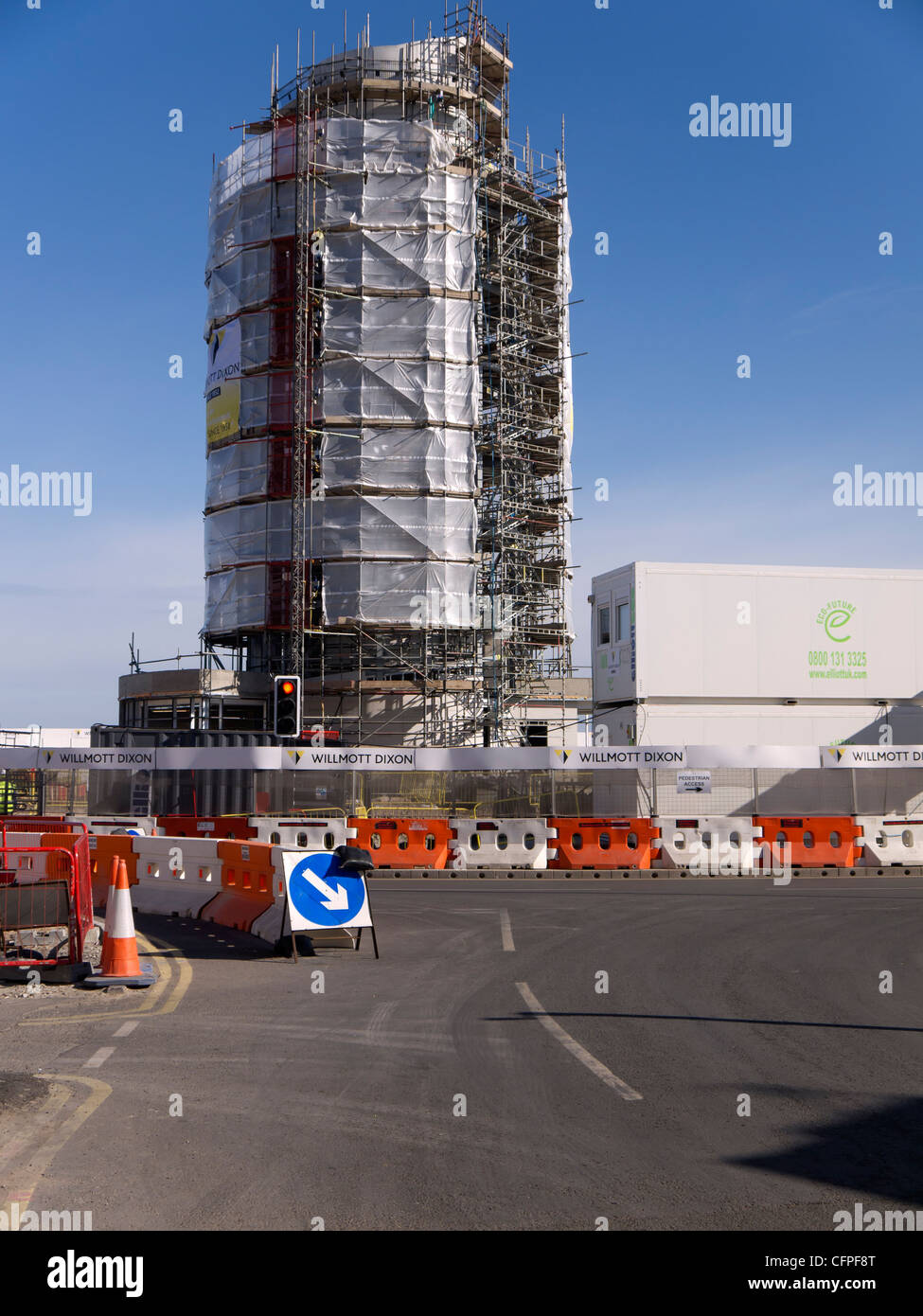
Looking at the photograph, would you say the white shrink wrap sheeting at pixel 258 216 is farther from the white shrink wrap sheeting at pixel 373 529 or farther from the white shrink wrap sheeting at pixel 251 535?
the white shrink wrap sheeting at pixel 373 529

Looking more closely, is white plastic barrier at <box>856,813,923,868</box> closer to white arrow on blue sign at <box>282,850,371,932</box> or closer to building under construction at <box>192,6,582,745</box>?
white arrow on blue sign at <box>282,850,371,932</box>

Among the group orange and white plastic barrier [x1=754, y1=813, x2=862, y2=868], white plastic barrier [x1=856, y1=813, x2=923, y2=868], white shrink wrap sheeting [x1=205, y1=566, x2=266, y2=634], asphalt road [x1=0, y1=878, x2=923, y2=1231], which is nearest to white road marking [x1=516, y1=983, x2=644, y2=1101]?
asphalt road [x1=0, y1=878, x2=923, y2=1231]

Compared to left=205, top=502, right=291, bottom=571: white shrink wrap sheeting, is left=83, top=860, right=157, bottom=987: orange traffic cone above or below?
below

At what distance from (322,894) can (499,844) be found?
11.5 metres

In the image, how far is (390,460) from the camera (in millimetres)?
44562

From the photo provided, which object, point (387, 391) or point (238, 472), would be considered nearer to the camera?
point (387, 391)

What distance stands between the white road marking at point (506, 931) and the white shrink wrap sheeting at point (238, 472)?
31.3 m

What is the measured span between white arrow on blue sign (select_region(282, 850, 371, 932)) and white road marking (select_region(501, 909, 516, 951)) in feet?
5.59

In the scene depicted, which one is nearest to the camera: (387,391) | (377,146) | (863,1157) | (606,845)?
(863,1157)

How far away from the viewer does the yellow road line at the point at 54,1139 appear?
18.1 ft

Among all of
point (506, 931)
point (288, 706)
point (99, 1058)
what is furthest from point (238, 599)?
point (99, 1058)

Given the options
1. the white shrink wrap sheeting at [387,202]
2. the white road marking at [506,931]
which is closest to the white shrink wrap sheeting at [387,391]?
the white shrink wrap sheeting at [387,202]

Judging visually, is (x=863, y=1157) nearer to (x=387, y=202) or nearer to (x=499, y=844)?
(x=499, y=844)

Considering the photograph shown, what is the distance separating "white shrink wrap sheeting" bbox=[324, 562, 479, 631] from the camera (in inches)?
1724
